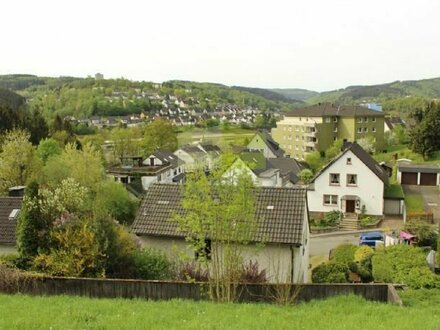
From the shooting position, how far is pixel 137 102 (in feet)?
568

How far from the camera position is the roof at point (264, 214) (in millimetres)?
18453

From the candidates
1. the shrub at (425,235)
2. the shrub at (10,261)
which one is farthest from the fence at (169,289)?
the shrub at (425,235)

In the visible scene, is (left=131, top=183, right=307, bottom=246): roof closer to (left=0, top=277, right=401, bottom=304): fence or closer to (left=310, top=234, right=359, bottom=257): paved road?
(left=0, top=277, right=401, bottom=304): fence

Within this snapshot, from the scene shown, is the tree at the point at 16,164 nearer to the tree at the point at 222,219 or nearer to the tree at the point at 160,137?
the tree at the point at 222,219

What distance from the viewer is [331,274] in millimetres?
20094

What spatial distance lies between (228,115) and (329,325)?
173 meters

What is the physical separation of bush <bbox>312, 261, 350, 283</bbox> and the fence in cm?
607

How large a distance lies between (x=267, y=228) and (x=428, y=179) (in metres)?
34.6

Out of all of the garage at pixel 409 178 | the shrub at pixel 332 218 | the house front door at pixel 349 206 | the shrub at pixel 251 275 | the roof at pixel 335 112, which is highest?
the roof at pixel 335 112

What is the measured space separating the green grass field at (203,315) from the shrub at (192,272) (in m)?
2.98

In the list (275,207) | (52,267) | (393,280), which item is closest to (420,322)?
(393,280)

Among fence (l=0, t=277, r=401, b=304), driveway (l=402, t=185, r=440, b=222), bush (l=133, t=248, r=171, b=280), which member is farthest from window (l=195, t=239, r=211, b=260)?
driveway (l=402, t=185, r=440, b=222)

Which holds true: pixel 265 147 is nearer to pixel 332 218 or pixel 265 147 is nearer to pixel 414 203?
pixel 414 203

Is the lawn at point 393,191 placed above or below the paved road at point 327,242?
above
